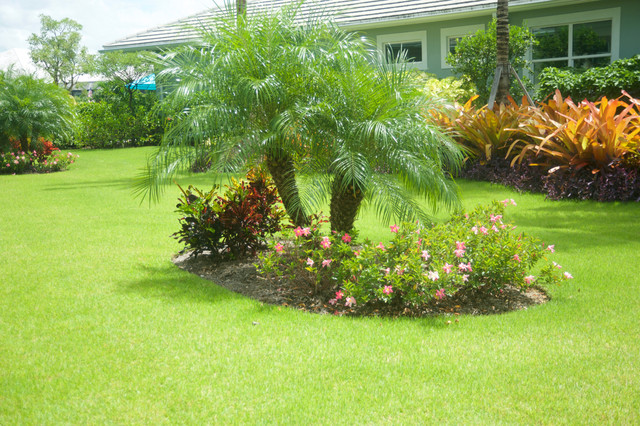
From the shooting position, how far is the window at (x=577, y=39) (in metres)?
15.0

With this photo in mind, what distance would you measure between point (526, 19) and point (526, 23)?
179mm

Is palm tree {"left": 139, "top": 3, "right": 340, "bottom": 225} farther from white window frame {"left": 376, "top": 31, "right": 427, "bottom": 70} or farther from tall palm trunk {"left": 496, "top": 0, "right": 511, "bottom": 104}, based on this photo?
white window frame {"left": 376, "top": 31, "right": 427, "bottom": 70}

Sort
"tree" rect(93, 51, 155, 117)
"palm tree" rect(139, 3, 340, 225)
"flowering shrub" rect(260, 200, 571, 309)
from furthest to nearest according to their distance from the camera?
"tree" rect(93, 51, 155, 117)
"palm tree" rect(139, 3, 340, 225)
"flowering shrub" rect(260, 200, 571, 309)

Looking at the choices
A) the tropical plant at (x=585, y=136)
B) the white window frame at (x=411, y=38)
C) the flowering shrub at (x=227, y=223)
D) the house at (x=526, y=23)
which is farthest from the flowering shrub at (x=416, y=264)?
the white window frame at (x=411, y=38)

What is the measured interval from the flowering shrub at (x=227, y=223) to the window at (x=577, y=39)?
12.6m

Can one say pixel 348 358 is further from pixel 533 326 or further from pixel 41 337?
pixel 41 337

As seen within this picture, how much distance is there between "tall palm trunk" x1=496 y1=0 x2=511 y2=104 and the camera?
11.7 m

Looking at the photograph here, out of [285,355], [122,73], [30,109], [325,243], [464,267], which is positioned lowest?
[285,355]

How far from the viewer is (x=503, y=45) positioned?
1187 centimetres

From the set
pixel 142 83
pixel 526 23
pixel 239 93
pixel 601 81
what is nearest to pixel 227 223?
pixel 239 93

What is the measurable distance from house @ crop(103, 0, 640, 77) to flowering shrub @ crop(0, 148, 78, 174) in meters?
5.50

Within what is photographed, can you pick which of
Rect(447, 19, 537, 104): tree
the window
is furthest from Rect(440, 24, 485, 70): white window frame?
Rect(447, 19, 537, 104): tree

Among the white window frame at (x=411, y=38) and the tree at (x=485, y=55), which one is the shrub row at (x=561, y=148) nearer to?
the tree at (x=485, y=55)

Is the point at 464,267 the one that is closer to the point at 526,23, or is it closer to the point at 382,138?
the point at 382,138
